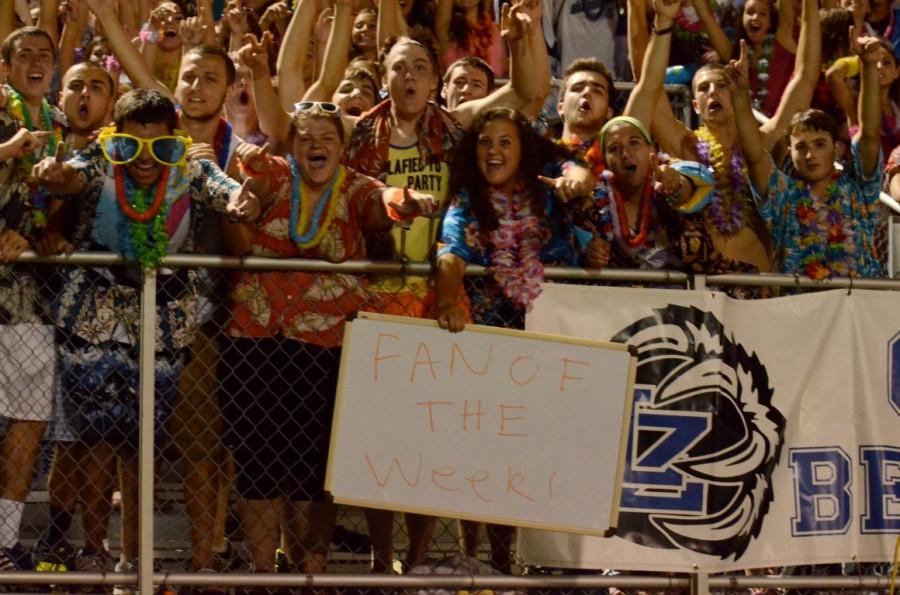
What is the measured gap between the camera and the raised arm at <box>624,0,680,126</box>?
7832 mm

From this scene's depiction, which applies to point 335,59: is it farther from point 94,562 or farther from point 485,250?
point 94,562

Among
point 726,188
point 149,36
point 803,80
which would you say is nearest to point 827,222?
point 726,188

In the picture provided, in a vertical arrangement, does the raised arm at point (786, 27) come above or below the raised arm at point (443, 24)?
above

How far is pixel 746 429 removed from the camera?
670 centimetres

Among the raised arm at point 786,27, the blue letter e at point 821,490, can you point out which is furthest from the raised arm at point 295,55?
the raised arm at point 786,27

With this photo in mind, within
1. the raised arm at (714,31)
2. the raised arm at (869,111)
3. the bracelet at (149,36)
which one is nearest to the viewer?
the raised arm at (869,111)

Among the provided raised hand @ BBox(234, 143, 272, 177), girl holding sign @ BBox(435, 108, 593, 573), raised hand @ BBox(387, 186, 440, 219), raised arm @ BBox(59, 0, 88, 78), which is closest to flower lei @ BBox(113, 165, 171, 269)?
raised hand @ BBox(234, 143, 272, 177)

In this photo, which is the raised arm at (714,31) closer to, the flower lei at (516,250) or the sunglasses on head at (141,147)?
the flower lei at (516,250)

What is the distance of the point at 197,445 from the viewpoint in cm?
648

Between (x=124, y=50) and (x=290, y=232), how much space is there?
7.94 ft

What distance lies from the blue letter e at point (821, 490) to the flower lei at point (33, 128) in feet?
10.2

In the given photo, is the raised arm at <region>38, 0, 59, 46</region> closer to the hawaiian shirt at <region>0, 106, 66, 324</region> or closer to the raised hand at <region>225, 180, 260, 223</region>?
the hawaiian shirt at <region>0, 106, 66, 324</region>

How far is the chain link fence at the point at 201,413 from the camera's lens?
6.31 metres

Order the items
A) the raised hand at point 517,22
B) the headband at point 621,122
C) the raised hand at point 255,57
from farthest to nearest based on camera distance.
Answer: the raised hand at point 517,22 < the raised hand at point 255,57 < the headband at point 621,122
